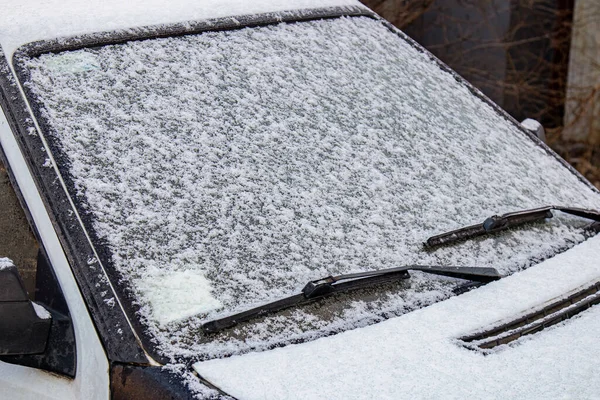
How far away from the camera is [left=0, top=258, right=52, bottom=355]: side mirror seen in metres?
1.64

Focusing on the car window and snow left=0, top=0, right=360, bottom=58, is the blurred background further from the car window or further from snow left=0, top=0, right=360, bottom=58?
the car window

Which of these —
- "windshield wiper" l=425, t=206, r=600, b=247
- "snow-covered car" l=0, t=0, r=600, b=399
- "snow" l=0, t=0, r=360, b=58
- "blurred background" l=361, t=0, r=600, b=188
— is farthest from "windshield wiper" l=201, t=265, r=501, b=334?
"blurred background" l=361, t=0, r=600, b=188

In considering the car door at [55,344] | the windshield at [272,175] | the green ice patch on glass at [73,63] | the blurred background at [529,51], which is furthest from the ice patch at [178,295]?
the blurred background at [529,51]

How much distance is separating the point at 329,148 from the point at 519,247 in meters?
0.56

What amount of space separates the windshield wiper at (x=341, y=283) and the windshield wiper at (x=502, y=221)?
109 mm

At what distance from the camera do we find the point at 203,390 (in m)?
1.58

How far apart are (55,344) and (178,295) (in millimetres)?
259

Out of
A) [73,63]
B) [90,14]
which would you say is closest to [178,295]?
[73,63]

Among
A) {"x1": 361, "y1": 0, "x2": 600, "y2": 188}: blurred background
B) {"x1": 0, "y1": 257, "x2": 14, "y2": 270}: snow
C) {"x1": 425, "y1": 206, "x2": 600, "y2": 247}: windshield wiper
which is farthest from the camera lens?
{"x1": 361, "y1": 0, "x2": 600, "y2": 188}: blurred background

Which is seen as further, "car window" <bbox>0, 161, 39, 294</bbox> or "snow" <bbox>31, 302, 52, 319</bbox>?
"car window" <bbox>0, 161, 39, 294</bbox>

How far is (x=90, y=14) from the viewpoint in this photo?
7.50 ft

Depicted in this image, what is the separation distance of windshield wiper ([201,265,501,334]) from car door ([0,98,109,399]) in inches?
9.0

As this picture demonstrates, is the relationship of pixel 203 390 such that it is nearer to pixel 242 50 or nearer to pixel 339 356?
pixel 339 356

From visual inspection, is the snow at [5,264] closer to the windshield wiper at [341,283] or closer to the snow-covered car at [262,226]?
the snow-covered car at [262,226]
